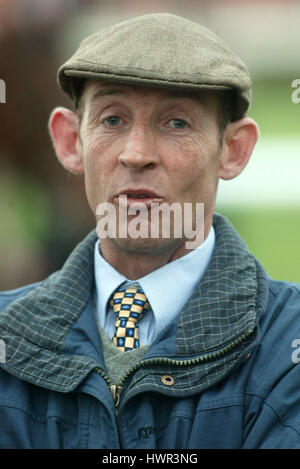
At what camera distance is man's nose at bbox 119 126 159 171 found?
2422 millimetres

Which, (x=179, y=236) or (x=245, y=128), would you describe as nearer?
(x=179, y=236)

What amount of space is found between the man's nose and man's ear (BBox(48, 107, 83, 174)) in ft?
1.50

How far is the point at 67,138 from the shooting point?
2928mm

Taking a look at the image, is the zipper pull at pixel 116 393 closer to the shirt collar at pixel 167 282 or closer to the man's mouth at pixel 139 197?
the shirt collar at pixel 167 282

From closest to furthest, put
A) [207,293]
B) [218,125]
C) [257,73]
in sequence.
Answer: [207,293], [218,125], [257,73]

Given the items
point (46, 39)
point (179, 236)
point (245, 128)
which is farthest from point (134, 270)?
point (46, 39)

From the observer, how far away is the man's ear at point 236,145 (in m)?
2.78

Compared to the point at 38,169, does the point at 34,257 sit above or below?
below

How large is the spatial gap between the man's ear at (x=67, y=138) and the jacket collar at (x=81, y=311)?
0.47 meters

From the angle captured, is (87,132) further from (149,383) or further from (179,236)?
(149,383)

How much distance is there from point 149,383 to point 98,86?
3.76 feet

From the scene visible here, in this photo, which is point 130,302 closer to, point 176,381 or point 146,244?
point 146,244

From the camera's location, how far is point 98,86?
2.55m

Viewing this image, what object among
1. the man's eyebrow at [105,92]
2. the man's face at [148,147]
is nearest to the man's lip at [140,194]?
the man's face at [148,147]
